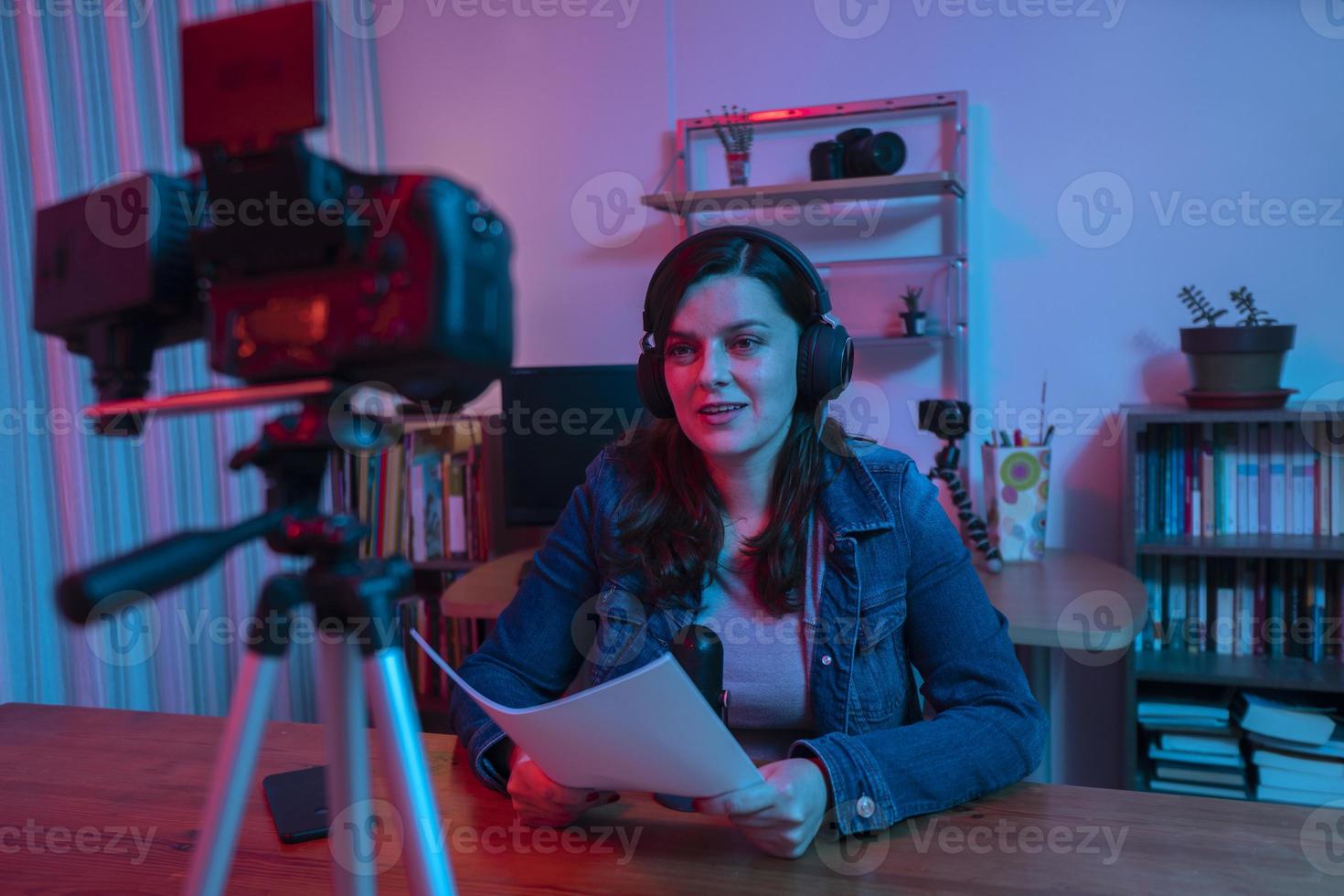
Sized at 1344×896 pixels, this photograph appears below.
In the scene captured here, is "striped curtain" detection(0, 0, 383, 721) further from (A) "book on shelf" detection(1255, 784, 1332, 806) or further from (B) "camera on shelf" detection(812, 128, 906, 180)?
(A) "book on shelf" detection(1255, 784, 1332, 806)

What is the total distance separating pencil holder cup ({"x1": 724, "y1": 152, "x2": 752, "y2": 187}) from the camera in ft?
8.64

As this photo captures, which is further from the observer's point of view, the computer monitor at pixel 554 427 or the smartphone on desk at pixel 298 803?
the computer monitor at pixel 554 427

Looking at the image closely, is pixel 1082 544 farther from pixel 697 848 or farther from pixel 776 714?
pixel 697 848

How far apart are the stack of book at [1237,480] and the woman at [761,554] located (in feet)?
4.18

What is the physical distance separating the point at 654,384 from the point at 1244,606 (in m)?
1.75

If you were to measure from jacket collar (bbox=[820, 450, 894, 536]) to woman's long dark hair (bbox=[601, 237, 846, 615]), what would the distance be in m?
0.02

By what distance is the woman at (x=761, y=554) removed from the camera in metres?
1.23

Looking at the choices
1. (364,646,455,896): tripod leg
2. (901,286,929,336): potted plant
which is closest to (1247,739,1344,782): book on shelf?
(901,286,929,336): potted plant

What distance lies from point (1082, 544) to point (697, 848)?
6.58 ft

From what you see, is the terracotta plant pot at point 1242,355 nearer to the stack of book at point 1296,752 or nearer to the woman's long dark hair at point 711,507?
the stack of book at point 1296,752

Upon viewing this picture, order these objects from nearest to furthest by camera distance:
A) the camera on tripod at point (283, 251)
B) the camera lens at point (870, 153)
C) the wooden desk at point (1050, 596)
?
the camera on tripod at point (283, 251) → the wooden desk at point (1050, 596) → the camera lens at point (870, 153)

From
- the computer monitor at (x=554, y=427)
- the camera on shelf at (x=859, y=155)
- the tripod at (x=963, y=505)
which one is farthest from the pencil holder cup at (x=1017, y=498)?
A: the computer monitor at (x=554, y=427)

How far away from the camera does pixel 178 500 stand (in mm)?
2350

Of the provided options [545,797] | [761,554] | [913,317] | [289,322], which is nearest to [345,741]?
[289,322]
